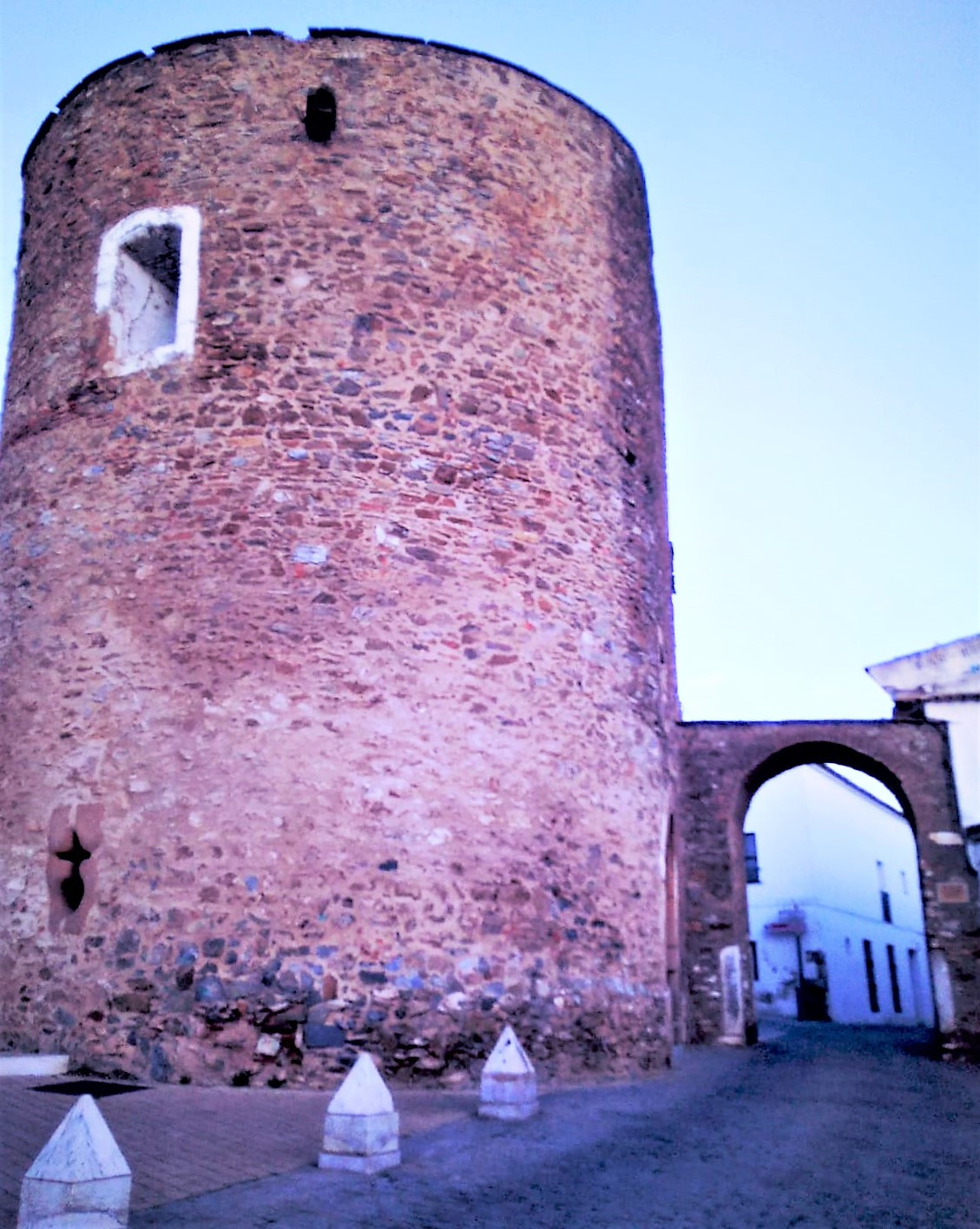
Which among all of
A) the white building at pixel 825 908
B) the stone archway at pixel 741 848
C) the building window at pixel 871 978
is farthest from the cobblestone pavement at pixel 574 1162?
the building window at pixel 871 978

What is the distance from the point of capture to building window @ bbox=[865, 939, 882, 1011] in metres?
28.0

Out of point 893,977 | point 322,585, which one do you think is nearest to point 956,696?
point 322,585

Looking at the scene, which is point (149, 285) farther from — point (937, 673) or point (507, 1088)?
point (937, 673)

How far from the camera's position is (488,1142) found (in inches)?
220

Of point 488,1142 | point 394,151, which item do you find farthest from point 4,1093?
point 394,151

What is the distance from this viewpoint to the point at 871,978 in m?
28.5

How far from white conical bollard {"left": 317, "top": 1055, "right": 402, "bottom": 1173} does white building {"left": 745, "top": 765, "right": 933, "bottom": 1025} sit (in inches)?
866

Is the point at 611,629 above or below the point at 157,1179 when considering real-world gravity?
above

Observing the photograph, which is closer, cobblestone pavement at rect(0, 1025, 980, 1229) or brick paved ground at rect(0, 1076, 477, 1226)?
cobblestone pavement at rect(0, 1025, 980, 1229)

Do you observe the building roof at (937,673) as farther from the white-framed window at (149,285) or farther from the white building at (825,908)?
the white building at (825,908)

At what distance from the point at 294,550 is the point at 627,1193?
200 inches

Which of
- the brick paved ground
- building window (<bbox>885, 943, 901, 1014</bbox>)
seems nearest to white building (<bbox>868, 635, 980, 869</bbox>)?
the brick paved ground

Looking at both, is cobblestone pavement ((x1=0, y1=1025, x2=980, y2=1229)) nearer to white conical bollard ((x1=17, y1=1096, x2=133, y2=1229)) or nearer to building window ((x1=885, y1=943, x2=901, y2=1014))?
white conical bollard ((x1=17, y1=1096, x2=133, y2=1229))

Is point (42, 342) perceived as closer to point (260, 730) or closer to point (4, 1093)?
point (260, 730)
